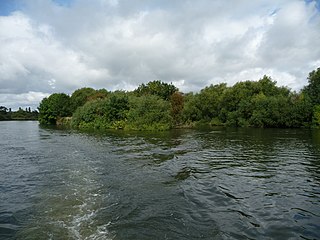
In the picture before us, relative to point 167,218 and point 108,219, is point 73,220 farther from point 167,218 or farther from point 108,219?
point 167,218

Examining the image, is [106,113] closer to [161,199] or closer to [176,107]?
[176,107]

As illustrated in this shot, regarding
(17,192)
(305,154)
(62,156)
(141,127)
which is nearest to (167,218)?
(17,192)

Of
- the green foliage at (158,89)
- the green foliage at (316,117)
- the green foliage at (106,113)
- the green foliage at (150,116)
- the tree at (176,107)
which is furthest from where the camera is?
the green foliage at (158,89)

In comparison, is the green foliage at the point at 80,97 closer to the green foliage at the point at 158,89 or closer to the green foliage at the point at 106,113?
the green foliage at the point at 158,89

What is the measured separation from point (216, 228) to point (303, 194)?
19.9 ft

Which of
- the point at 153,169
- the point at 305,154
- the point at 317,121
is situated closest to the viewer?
the point at 153,169

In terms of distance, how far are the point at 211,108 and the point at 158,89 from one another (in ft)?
68.1

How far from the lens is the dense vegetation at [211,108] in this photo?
63.8 metres

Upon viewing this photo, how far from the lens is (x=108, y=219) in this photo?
9.89 meters

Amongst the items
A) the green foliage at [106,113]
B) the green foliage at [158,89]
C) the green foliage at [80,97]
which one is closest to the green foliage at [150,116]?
the green foliage at [106,113]

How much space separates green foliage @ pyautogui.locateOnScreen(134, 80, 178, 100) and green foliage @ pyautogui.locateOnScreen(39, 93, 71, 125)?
29293 mm

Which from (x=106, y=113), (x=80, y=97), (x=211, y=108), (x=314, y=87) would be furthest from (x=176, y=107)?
(x=80, y=97)

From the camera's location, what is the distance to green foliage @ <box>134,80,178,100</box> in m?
96.0

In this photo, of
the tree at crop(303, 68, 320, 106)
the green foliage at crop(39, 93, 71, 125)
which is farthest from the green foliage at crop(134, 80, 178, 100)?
the tree at crop(303, 68, 320, 106)
